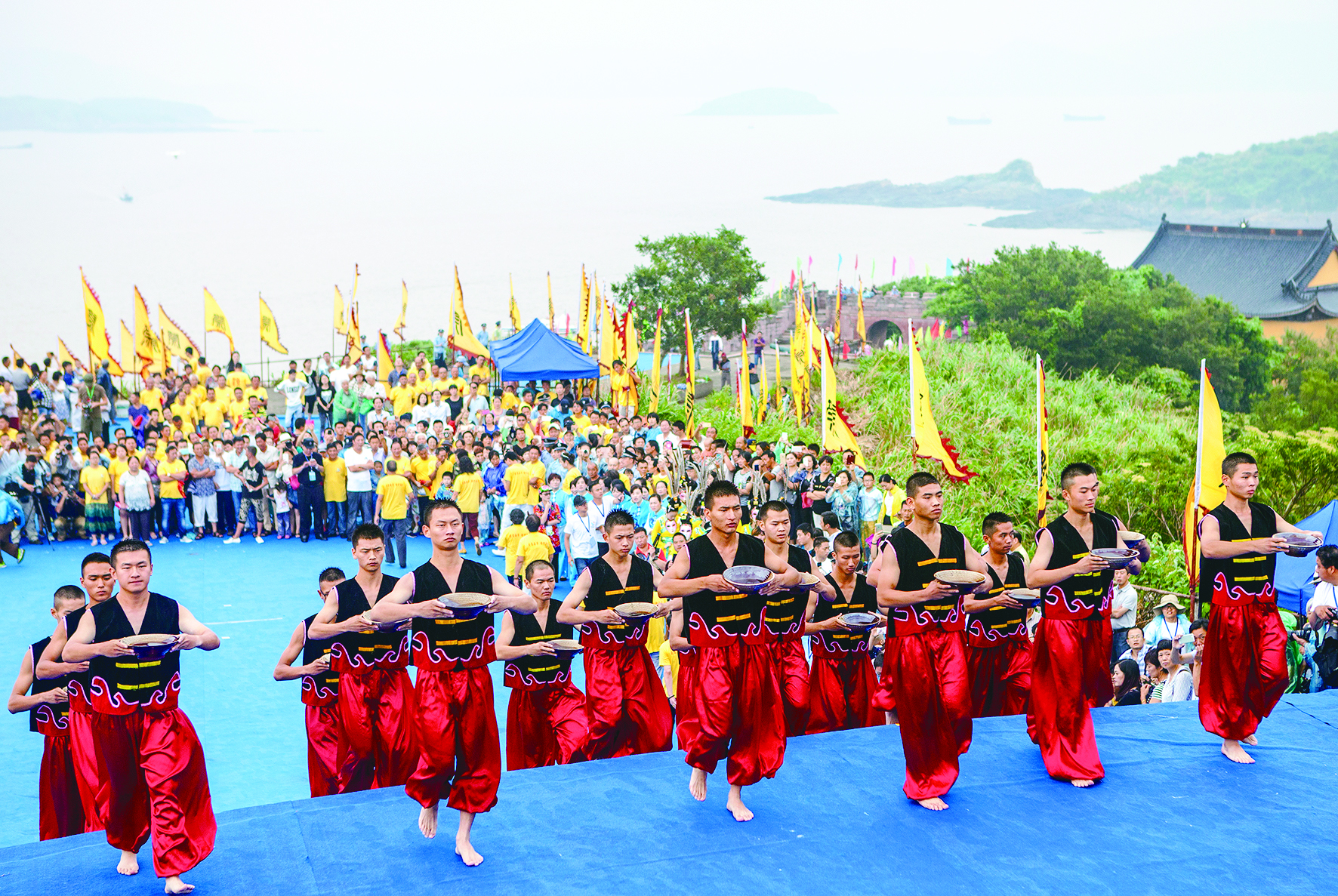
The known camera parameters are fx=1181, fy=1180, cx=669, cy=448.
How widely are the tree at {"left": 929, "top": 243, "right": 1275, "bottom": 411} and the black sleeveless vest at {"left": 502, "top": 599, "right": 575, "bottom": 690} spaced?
896 inches

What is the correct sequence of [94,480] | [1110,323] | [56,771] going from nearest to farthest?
[56,771]
[94,480]
[1110,323]

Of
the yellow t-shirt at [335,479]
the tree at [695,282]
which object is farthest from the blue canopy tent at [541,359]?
the tree at [695,282]

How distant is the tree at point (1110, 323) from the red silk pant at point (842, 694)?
21.4 meters

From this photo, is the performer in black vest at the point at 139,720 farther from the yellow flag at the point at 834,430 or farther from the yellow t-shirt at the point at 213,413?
the yellow t-shirt at the point at 213,413

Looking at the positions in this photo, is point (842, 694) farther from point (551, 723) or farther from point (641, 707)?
point (551, 723)

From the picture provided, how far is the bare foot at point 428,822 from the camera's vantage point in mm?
5289

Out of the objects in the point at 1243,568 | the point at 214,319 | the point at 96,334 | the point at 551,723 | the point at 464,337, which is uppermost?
the point at 214,319

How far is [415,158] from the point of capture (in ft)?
387

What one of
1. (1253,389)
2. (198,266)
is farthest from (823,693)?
Result: (198,266)

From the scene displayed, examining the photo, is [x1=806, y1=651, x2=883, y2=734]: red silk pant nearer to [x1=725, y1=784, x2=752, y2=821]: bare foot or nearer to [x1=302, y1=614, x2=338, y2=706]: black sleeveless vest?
[x1=725, y1=784, x2=752, y2=821]: bare foot

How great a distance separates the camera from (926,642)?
555 centimetres

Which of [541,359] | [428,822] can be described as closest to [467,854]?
[428,822]

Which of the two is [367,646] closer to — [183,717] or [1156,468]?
[183,717]

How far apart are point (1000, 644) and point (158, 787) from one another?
4.58m
